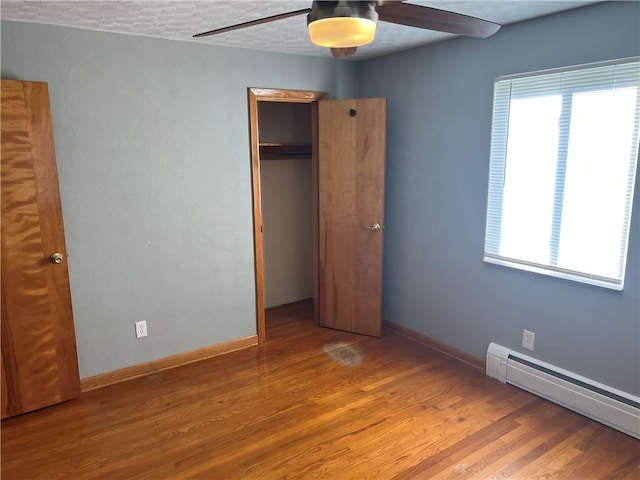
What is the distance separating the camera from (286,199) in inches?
175

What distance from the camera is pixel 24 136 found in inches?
97.8

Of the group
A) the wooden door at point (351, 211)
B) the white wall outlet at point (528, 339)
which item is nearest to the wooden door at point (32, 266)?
the wooden door at point (351, 211)

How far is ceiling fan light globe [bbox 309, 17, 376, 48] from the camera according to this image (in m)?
1.31

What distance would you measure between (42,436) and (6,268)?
938mm

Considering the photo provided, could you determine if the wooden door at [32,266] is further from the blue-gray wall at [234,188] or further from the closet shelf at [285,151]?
the closet shelf at [285,151]

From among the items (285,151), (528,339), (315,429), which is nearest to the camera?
(315,429)

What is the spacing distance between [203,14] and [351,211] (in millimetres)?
1832

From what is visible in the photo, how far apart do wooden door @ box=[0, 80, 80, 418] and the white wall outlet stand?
282 cm

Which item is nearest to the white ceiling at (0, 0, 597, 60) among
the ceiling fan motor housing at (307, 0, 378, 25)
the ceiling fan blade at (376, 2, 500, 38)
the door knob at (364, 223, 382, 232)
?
the ceiling fan blade at (376, 2, 500, 38)

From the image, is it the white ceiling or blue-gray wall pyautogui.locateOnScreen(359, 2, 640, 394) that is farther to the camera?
blue-gray wall pyautogui.locateOnScreen(359, 2, 640, 394)

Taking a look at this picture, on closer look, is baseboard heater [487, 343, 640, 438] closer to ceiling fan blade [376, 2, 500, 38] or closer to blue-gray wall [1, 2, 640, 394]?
blue-gray wall [1, 2, 640, 394]

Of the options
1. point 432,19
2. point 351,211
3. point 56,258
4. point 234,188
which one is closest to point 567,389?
point 351,211

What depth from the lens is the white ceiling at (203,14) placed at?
7.43 feet

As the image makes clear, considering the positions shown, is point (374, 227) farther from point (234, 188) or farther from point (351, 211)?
point (234, 188)
